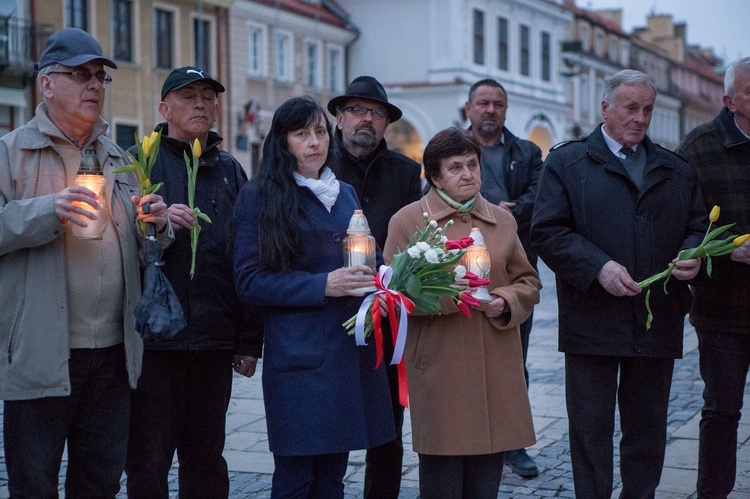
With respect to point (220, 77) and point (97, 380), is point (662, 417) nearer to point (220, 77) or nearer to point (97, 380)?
point (97, 380)

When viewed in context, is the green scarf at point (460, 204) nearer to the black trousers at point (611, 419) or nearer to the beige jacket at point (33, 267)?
the black trousers at point (611, 419)

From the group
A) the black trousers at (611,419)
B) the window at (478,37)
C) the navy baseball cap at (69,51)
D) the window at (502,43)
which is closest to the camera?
the navy baseball cap at (69,51)

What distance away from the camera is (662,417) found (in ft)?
16.4

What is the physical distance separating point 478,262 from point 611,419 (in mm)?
1208

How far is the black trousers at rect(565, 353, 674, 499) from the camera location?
4.95 meters

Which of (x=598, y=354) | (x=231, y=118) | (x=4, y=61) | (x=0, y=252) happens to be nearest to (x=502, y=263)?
(x=598, y=354)

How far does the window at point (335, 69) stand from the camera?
35.7 meters

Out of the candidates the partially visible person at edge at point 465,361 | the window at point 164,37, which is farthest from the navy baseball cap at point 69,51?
the window at point 164,37

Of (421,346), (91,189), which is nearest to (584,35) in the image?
(421,346)

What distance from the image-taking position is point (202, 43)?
2908 centimetres

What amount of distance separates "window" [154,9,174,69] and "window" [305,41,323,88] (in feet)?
21.6

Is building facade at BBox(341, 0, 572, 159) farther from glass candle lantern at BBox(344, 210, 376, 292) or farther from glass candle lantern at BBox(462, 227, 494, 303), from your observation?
glass candle lantern at BBox(344, 210, 376, 292)

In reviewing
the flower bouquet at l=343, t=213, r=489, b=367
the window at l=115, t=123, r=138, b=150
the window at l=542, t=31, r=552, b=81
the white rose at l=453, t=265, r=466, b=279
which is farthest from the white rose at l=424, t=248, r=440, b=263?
the window at l=542, t=31, r=552, b=81

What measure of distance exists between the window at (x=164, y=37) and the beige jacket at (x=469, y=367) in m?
23.8
